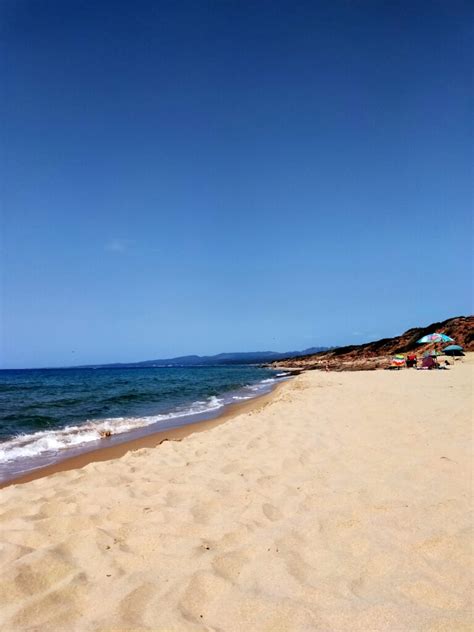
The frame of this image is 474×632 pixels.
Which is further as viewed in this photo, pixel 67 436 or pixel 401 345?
pixel 401 345

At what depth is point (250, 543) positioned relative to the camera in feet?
9.96

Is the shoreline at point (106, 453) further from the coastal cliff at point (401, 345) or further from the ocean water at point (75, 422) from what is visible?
the coastal cliff at point (401, 345)

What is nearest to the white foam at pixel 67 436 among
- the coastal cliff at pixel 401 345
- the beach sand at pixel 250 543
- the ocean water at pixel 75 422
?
the ocean water at pixel 75 422

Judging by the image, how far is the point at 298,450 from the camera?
5.82 metres

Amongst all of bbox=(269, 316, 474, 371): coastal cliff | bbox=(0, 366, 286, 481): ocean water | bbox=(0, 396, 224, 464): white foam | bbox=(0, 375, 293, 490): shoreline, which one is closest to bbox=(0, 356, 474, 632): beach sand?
bbox=(0, 375, 293, 490): shoreline

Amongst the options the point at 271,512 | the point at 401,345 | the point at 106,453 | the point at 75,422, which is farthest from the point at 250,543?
the point at 401,345

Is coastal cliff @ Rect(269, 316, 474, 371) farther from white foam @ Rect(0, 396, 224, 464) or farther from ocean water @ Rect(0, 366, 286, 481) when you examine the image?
white foam @ Rect(0, 396, 224, 464)

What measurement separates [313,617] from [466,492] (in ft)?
8.42

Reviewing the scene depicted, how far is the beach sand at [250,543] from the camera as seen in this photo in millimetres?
2244

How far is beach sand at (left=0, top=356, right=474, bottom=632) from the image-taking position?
2.24m

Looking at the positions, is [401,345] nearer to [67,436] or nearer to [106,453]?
[67,436]

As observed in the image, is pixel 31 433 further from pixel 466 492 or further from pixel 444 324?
pixel 444 324

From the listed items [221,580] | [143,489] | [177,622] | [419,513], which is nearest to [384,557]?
[419,513]

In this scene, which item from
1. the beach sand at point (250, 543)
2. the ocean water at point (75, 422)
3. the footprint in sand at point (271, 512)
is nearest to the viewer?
the beach sand at point (250, 543)
